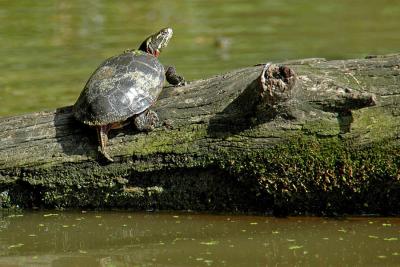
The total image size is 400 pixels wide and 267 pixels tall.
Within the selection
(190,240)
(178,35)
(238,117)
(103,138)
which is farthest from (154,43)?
(178,35)

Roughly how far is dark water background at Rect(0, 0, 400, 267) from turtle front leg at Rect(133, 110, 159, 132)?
2.26 feet

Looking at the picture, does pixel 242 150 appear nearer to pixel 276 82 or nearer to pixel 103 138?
pixel 276 82

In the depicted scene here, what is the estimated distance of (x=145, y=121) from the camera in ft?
21.4

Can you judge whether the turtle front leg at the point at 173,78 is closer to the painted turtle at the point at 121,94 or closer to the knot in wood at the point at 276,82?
the painted turtle at the point at 121,94

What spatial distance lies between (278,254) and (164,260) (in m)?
0.74

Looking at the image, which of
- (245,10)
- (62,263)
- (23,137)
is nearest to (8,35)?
(245,10)

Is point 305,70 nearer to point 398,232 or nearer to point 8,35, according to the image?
point 398,232

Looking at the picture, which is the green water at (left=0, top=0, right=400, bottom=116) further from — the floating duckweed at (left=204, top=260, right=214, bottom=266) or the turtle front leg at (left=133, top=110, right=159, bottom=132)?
the floating duckweed at (left=204, top=260, right=214, bottom=266)

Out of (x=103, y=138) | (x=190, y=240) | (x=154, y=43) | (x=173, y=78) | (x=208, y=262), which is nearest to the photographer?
(x=208, y=262)

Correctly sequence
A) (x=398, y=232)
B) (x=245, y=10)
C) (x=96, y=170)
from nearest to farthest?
1. (x=398, y=232)
2. (x=96, y=170)
3. (x=245, y=10)

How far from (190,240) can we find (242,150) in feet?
2.38

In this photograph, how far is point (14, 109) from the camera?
33.0ft

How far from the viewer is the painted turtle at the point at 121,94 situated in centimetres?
648

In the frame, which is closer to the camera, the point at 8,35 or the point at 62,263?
the point at 62,263
